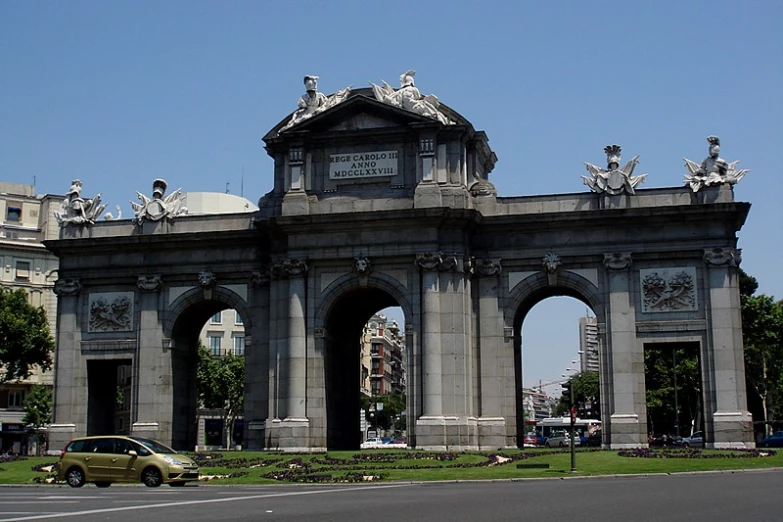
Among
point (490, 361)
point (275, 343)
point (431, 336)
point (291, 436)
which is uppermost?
point (431, 336)

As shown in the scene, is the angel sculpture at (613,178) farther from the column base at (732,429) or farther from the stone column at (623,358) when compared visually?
the column base at (732,429)

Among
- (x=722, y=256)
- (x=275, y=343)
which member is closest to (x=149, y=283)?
(x=275, y=343)

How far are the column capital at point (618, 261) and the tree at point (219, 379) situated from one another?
168ft

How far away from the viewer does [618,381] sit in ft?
189

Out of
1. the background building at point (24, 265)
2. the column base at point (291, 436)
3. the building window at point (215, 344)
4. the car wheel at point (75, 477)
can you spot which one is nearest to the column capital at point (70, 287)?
the column base at point (291, 436)

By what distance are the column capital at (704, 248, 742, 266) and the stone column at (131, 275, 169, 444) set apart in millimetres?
30373

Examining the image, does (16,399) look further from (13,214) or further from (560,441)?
(560,441)

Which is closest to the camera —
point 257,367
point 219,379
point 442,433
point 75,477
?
point 75,477

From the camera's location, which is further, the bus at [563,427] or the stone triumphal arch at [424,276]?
the bus at [563,427]

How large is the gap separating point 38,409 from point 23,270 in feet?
50.9

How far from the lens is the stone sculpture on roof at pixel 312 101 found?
60.9 metres

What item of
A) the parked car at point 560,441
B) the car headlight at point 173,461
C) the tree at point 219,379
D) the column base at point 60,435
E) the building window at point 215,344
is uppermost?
the building window at point 215,344

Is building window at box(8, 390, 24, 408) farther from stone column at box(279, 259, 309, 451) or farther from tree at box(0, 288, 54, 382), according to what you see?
stone column at box(279, 259, 309, 451)

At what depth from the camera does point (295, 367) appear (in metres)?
58.7
